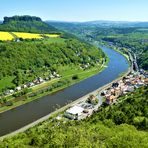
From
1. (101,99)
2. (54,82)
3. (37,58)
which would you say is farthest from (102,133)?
(37,58)

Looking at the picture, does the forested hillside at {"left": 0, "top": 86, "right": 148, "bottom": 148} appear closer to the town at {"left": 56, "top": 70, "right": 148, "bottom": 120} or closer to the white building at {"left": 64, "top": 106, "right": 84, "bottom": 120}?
the white building at {"left": 64, "top": 106, "right": 84, "bottom": 120}

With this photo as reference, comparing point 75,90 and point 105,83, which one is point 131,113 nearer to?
point 75,90

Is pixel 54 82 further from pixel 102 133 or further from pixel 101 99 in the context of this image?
pixel 102 133

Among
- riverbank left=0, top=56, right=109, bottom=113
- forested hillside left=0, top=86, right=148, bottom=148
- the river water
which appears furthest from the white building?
riverbank left=0, top=56, right=109, bottom=113

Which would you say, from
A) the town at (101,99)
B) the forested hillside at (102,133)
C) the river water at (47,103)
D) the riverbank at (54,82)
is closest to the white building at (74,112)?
the town at (101,99)

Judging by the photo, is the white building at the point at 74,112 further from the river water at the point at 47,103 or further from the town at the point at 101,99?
the river water at the point at 47,103
